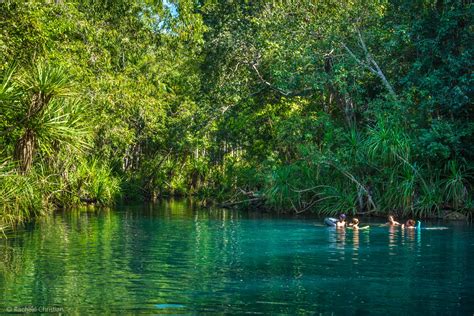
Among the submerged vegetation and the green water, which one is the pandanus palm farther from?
the green water

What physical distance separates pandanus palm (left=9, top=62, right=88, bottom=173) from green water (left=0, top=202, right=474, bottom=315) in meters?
2.77

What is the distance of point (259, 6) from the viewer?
1374 inches

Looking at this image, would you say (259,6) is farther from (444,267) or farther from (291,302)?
(291,302)

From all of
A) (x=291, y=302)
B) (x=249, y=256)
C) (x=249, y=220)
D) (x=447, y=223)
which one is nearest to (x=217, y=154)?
(x=249, y=220)

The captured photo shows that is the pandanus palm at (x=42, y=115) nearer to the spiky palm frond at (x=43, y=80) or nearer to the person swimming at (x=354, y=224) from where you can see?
A: the spiky palm frond at (x=43, y=80)

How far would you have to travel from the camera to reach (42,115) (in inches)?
914

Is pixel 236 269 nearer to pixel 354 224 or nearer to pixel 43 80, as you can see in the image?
pixel 354 224

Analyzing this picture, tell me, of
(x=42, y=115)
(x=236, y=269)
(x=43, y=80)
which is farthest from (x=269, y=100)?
(x=236, y=269)

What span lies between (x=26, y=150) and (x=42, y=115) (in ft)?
4.61

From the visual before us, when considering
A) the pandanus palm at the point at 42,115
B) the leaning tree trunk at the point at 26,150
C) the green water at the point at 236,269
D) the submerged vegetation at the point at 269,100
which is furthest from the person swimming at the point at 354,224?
the leaning tree trunk at the point at 26,150

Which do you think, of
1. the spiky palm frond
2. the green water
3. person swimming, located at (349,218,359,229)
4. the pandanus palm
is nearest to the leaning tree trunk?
the pandanus palm

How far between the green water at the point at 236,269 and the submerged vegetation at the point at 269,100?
3.40m

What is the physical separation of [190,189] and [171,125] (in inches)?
318

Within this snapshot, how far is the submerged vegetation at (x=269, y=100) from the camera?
75.9 feet
